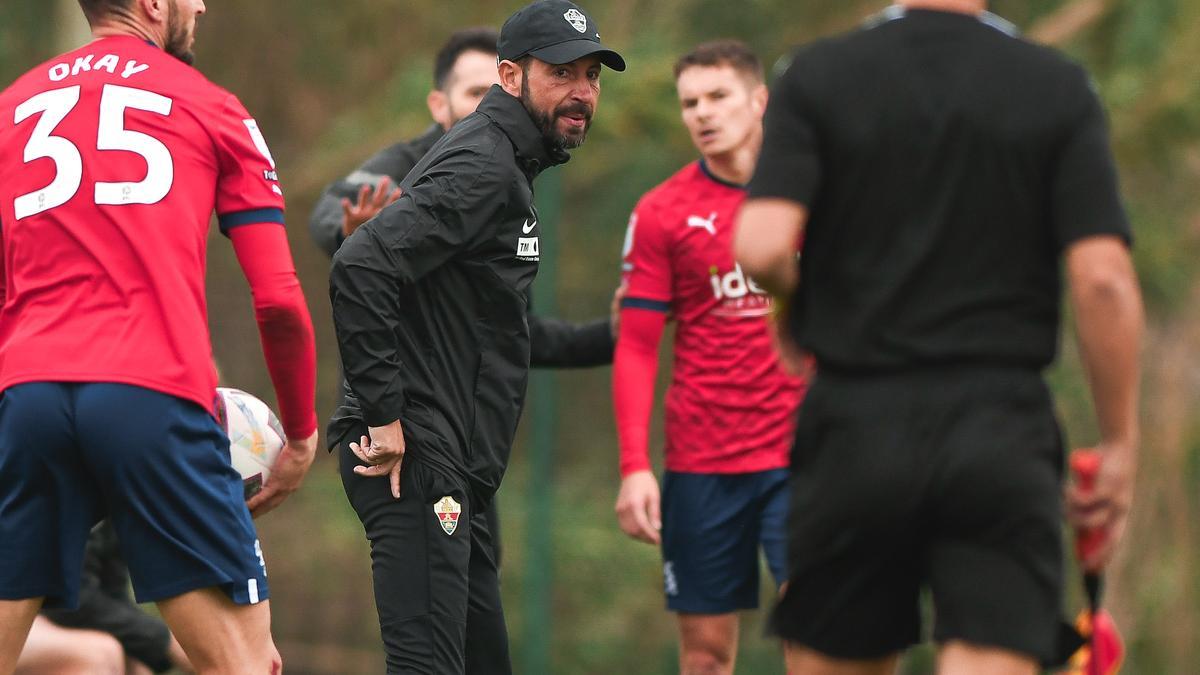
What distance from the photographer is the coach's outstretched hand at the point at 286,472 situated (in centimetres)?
435

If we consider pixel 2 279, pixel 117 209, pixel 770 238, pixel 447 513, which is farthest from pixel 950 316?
pixel 2 279

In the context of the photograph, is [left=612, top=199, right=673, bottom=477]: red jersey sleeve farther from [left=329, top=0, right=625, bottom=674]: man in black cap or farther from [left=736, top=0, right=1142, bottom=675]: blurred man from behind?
[left=736, top=0, right=1142, bottom=675]: blurred man from behind

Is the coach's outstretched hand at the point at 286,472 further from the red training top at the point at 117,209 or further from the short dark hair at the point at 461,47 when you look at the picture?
the short dark hair at the point at 461,47

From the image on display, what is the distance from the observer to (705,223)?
5.79 metres

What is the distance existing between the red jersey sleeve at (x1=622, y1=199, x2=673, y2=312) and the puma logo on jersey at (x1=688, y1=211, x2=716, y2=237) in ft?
0.34

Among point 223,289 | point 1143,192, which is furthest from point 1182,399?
point 223,289

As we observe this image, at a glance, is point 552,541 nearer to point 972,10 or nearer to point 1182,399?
point 1182,399

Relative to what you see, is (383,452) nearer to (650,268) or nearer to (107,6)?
(107,6)

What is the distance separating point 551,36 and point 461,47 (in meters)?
1.71

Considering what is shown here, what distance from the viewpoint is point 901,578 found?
323 centimetres

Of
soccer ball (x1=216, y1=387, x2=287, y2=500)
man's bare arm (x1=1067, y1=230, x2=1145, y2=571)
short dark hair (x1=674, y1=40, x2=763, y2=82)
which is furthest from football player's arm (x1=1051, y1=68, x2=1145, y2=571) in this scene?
short dark hair (x1=674, y1=40, x2=763, y2=82)

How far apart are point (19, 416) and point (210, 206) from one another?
660 millimetres

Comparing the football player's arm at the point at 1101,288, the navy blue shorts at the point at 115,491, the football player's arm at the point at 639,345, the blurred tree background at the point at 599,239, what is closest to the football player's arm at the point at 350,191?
the football player's arm at the point at 639,345

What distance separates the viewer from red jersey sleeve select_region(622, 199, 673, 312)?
5.82 m
